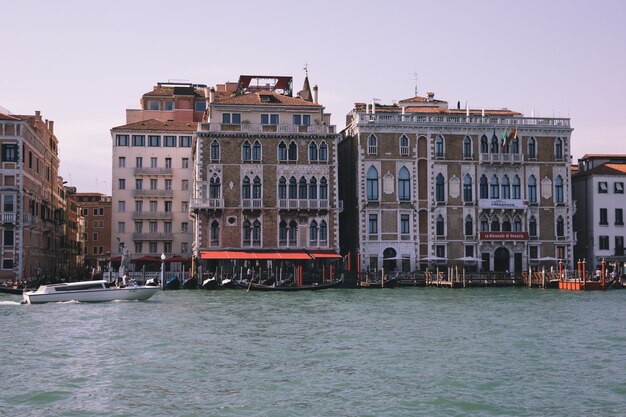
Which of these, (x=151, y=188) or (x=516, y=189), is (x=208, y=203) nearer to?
(x=151, y=188)

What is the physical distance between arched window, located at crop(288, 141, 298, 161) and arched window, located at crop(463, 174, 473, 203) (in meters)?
9.88

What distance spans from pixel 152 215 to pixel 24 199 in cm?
1158

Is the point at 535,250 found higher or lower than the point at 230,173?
lower

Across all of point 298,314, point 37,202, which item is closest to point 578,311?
point 298,314

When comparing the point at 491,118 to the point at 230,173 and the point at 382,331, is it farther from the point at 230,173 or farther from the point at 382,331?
the point at 382,331

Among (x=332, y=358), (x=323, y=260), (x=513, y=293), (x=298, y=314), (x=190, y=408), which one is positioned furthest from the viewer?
(x=323, y=260)

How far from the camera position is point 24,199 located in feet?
158

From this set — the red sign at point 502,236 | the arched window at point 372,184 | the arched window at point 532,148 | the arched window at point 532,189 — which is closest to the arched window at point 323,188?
the arched window at point 372,184

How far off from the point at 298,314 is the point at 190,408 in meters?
15.7

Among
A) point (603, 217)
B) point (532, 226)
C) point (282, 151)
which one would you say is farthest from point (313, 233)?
point (603, 217)

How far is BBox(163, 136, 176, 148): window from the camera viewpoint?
59.5m

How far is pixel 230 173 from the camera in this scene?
5084cm

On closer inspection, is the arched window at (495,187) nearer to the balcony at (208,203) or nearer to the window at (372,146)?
the window at (372,146)

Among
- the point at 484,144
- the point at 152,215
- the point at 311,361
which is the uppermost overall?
the point at 484,144
